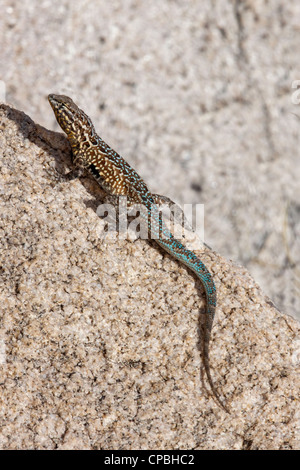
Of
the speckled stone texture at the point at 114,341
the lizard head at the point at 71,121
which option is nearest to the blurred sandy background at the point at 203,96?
the lizard head at the point at 71,121

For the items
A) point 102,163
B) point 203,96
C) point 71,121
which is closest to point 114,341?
point 102,163

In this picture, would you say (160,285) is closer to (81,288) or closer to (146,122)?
(81,288)

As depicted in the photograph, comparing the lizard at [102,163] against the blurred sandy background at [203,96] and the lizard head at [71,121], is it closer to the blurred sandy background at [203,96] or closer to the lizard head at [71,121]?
the lizard head at [71,121]

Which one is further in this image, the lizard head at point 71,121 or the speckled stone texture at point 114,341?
the lizard head at point 71,121

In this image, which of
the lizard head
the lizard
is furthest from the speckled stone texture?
the lizard head

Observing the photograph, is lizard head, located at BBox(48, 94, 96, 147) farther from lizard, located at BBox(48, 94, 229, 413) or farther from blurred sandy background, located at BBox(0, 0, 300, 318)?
blurred sandy background, located at BBox(0, 0, 300, 318)
